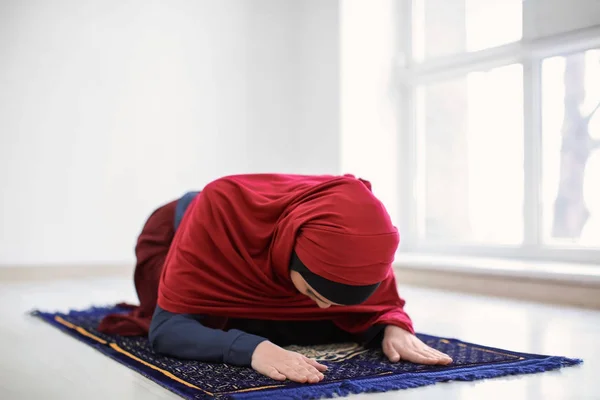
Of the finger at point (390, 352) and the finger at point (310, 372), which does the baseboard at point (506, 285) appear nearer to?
the finger at point (390, 352)

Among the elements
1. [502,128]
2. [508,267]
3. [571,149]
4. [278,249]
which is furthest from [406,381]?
[502,128]

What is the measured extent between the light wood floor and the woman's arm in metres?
0.14

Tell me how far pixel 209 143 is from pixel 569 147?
7.81 feet

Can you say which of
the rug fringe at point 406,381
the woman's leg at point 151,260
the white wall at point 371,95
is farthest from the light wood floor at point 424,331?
the white wall at point 371,95

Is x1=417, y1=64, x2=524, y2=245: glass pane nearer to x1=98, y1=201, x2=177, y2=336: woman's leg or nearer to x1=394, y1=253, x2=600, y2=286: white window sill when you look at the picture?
x1=394, y1=253, x2=600, y2=286: white window sill

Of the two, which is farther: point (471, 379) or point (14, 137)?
point (14, 137)

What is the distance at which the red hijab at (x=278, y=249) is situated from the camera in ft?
5.82

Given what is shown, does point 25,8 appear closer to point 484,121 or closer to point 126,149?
point 126,149

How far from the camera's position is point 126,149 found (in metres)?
4.72

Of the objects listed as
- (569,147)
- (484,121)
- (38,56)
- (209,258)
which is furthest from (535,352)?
(38,56)

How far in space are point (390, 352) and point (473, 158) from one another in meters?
2.77

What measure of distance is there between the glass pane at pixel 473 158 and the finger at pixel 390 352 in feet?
7.90

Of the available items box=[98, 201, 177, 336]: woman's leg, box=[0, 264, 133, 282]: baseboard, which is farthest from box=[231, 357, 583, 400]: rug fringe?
box=[0, 264, 133, 282]: baseboard

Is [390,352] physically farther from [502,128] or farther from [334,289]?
[502,128]
